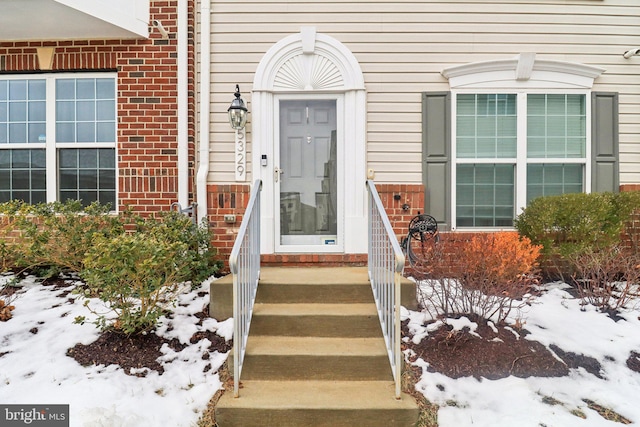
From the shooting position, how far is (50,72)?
415cm

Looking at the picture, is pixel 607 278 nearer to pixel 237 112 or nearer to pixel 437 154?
pixel 437 154

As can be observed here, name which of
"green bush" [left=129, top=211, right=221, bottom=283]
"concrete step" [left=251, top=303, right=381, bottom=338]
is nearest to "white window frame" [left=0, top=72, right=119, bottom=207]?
"green bush" [left=129, top=211, right=221, bottom=283]

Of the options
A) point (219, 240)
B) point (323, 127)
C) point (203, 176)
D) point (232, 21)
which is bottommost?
point (219, 240)

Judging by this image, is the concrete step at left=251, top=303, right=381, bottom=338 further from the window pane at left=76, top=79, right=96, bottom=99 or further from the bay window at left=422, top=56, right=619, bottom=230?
the window pane at left=76, top=79, right=96, bottom=99

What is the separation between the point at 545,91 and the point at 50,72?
18.6ft

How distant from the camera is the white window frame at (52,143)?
4.16 metres

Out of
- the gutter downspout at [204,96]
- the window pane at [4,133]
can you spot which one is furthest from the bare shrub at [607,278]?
the window pane at [4,133]

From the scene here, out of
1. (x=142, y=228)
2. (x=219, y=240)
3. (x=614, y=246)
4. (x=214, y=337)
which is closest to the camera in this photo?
(x=214, y=337)

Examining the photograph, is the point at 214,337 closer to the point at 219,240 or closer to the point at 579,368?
the point at 219,240

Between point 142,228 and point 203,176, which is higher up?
point 203,176

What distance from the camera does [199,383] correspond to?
2490 mm

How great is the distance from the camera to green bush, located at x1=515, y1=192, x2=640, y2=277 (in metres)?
3.61

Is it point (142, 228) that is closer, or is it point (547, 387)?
point (547, 387)

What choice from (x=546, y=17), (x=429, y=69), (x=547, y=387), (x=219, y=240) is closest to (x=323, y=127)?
(x=429, y=69)
